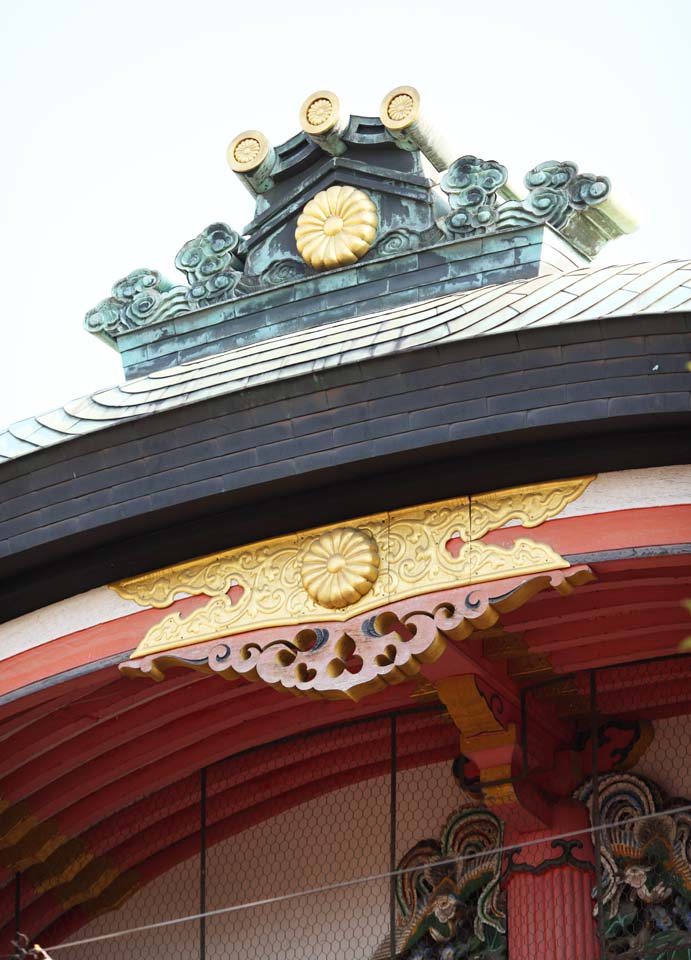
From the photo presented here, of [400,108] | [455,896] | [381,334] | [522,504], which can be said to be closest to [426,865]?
[455,896]

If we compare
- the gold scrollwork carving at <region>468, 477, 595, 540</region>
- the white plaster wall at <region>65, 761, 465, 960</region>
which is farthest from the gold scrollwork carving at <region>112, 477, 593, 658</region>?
the white plaster wall at <region>65, 761, 465, 960</region>

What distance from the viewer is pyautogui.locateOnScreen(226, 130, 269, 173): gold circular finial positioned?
8.23 metres

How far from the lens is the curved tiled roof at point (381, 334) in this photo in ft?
21.4

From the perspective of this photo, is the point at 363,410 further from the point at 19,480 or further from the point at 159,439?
the point at 19,480

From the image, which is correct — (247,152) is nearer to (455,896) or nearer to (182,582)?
(182,582)

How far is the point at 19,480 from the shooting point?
703 cm

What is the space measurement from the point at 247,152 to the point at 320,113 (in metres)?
0.39

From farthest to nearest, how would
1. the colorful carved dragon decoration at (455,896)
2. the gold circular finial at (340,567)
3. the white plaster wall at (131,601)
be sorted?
the colorful carved dragon decoration at (455,896)
the gold circular finial at (340,567)
the white plaster wall at (131,601)

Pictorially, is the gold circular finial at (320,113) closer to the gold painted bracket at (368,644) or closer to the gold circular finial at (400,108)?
the gold circular finial at (400,108)

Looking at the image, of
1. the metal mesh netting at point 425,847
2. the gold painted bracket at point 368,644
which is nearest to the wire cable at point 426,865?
the metal mesh netting at point 425,847

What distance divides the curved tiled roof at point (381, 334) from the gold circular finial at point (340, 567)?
589 millimetres

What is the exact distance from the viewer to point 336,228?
7996 mm

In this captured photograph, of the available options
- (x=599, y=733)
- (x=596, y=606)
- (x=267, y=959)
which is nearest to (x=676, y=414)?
(x=596, y=606)

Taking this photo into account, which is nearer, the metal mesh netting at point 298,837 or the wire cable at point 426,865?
the wire cable at point 426,865
